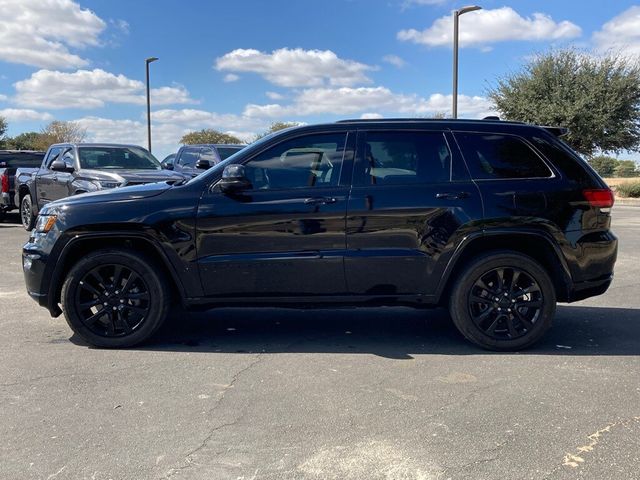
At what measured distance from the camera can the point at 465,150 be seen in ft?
16.0

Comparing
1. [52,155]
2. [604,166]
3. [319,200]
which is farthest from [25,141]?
[319,200]

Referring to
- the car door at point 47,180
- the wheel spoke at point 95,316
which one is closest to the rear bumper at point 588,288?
the wheel spoke at point 95,316

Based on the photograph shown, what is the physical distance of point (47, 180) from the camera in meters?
11.7

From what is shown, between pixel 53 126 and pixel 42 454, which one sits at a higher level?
pixel 53 126

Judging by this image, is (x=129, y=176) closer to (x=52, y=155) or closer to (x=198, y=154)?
(x=52, y=155)

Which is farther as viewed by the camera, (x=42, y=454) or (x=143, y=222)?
(x=143, y=222)

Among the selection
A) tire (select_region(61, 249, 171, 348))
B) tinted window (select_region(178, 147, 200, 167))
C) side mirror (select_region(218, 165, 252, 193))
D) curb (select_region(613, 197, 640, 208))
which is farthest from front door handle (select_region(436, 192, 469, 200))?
curb (select_region(613, 197, 640, 208))

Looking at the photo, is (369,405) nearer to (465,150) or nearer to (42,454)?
(42,454)

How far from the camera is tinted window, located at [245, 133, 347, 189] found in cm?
479

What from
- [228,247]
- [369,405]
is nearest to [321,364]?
[369,405]

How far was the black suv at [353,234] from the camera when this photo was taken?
4.68 meters

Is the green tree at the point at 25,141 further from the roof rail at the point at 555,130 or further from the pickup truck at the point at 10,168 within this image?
the roof rail at the point at 555,130

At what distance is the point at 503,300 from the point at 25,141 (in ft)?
190

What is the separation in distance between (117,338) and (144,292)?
0.46 metres
